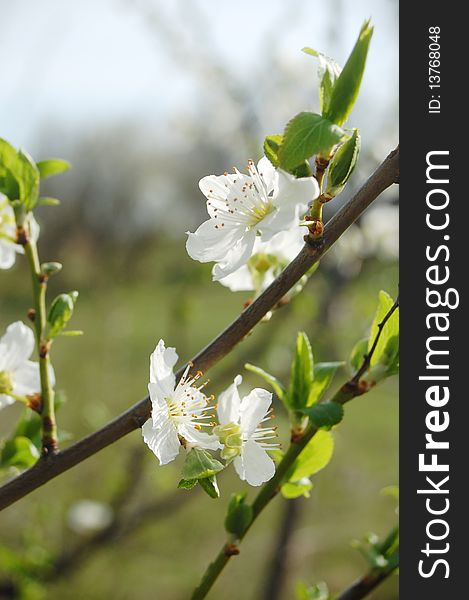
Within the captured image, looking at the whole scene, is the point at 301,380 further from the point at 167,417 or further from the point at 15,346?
the point at 15,346

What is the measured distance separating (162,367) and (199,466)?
0.06 meters

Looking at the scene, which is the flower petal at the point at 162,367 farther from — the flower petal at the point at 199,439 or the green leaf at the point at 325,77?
the green leaf at the point at 325,77

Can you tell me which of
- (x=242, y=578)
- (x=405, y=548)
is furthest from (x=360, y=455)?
(x=405, y=548)

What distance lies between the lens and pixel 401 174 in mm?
460

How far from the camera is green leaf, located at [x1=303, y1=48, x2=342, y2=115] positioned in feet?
1.32

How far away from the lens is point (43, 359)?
453mm

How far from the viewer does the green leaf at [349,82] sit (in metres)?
0.37

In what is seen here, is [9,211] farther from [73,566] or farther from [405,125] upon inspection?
[73,566]

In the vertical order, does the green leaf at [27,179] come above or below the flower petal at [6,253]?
above

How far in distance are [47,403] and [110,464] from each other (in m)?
1.69

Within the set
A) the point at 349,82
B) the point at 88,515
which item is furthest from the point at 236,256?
the point at 88,515

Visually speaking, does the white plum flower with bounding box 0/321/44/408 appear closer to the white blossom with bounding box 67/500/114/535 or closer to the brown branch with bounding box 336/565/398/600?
the brown branch with bounding box 336/565/398/600

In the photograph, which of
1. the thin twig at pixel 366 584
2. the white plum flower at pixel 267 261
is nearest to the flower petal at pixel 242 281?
the white plum flower at pixel 267 261

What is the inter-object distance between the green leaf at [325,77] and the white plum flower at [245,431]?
17 centimetres
